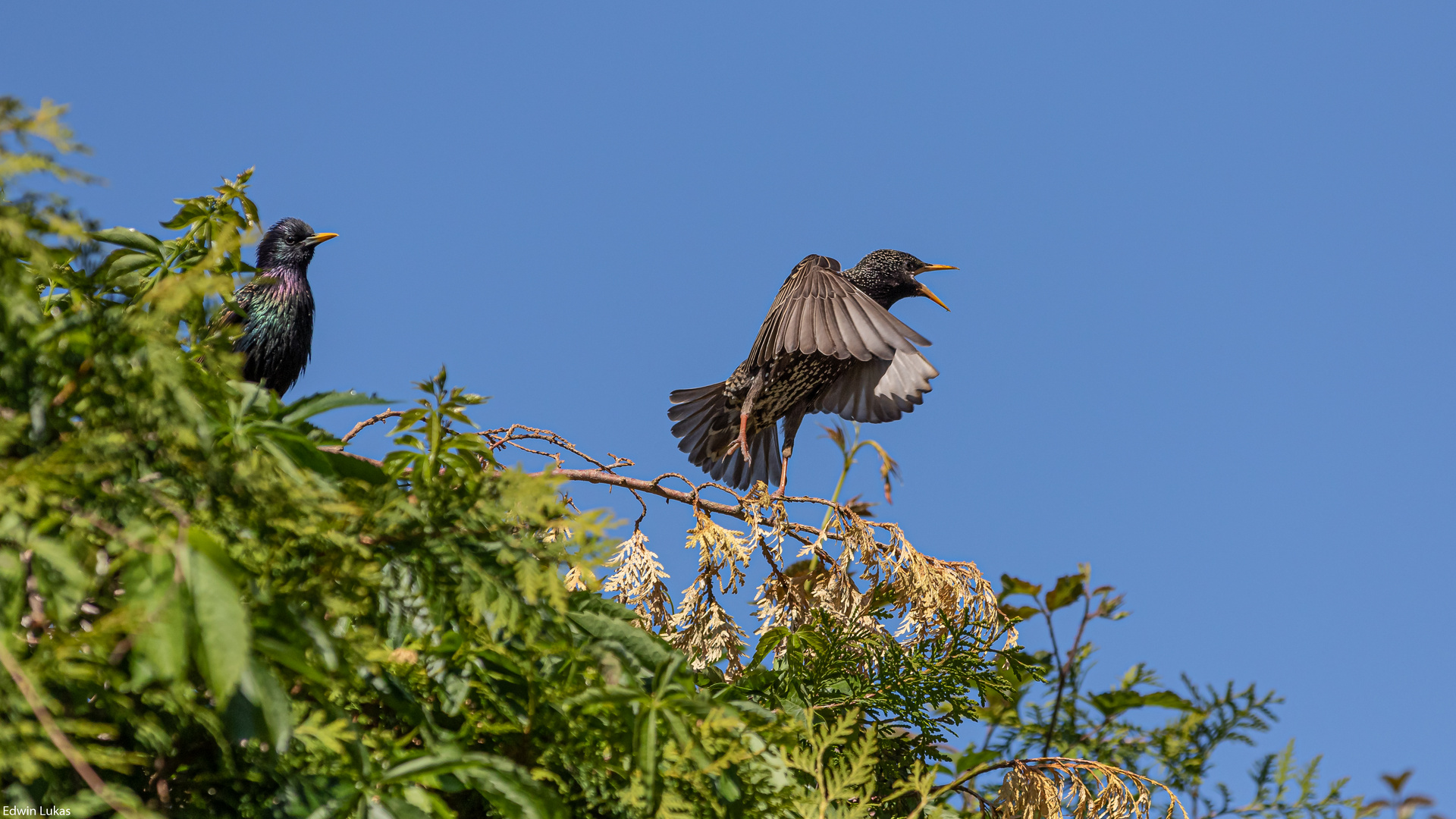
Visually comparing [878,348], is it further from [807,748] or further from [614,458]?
[807,748]

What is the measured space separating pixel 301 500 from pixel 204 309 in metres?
0.40

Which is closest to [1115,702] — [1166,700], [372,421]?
[1166,700]

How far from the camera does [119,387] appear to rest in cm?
105

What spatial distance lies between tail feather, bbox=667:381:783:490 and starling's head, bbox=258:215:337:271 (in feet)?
7.14

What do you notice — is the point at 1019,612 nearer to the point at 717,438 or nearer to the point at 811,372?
the point at 811,372

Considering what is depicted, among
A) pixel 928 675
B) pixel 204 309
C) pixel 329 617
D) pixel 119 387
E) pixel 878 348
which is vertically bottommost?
pixel 329 617

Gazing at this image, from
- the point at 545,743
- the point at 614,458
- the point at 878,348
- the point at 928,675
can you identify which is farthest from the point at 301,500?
the point at 878,348

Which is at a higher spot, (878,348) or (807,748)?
(878,348)

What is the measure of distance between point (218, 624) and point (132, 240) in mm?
1201

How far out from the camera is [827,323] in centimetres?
524

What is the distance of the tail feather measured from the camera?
6457 mm

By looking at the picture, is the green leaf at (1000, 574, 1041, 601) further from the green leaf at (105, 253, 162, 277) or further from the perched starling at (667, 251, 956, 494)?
the green leaf at (105, 253, 162, 277)

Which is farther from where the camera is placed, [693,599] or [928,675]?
[693,599]

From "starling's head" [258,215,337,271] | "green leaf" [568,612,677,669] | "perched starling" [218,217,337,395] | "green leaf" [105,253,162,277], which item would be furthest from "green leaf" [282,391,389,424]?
"starling's head" [258,215,337,271]
